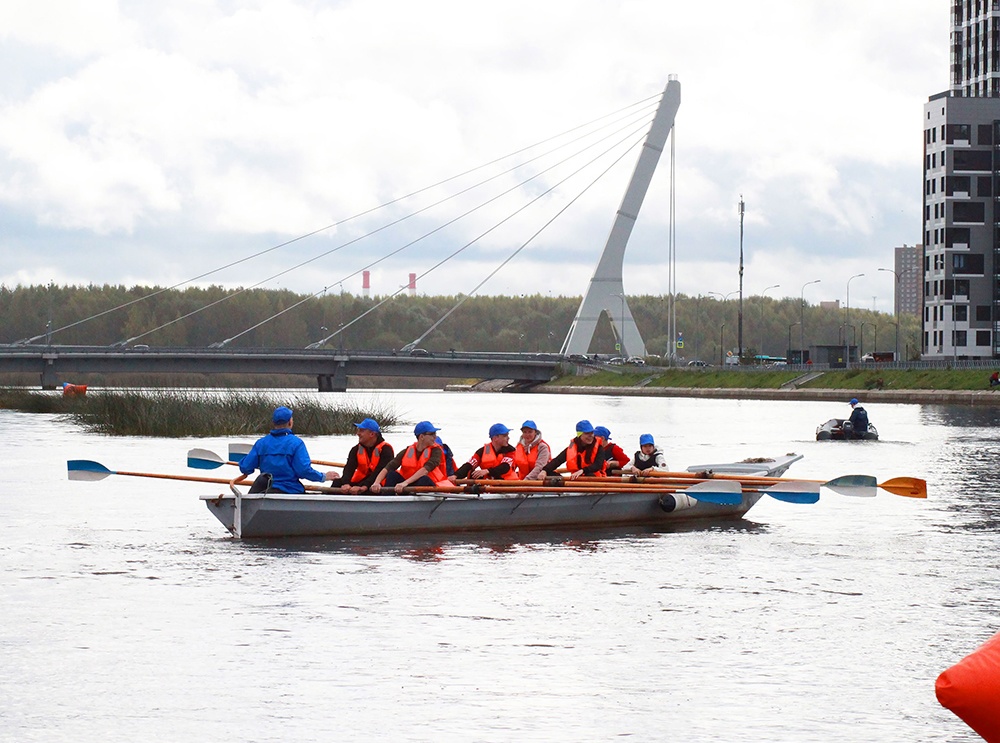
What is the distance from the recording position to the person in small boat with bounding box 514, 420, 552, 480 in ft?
79.7

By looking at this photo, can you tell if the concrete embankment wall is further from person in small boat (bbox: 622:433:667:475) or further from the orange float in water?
the orange float in water

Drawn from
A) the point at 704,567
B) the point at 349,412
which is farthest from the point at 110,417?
the point at 704,567

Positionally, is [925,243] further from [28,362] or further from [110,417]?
[110,417]

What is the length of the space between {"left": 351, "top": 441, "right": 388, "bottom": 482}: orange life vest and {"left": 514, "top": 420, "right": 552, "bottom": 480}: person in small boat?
2.88m

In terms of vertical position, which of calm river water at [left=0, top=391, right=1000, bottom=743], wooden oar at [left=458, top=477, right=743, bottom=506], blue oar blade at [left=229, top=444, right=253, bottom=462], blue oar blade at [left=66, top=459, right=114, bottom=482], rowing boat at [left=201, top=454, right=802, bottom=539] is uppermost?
blue oar blade at [left=229, top=444, right=253, bottom=462]

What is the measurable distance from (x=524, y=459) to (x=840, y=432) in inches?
1192

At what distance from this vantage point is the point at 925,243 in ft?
422

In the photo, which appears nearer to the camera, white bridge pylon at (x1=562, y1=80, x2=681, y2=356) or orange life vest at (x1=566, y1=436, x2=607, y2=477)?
orange life vest at (x1=566, y1=436, x2=607, y2=477)

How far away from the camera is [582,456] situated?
2483 centimetres

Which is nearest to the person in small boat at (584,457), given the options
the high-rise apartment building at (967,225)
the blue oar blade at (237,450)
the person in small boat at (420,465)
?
the person in small boat at (420,465)

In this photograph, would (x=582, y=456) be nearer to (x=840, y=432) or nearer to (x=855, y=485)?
(x=855, y=485)

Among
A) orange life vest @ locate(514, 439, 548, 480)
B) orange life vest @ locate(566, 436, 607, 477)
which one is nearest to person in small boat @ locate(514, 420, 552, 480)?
orange life vest @ locate(514, 439, 548, 480)

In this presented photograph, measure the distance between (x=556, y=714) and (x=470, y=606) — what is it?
529cm

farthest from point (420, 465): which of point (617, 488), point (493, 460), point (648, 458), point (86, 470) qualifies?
point (86, 470)
